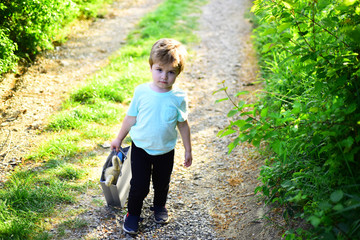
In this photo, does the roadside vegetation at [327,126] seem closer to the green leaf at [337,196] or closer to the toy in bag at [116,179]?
the green leaf at [337,196]

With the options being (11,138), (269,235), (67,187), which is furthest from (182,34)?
(269,235)

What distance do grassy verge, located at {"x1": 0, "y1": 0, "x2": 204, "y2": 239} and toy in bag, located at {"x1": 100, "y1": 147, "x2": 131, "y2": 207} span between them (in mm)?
341

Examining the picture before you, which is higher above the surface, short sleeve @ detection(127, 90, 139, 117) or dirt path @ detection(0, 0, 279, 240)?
short sleeve @ detection(127, 90, 139, 117)

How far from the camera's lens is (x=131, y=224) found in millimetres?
2867

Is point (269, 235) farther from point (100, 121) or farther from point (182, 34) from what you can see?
point (182, 34)

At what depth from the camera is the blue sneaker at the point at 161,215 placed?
3033 mm

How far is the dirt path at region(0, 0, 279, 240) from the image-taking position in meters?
2.98

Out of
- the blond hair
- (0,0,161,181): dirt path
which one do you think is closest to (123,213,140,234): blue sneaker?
the blond hair

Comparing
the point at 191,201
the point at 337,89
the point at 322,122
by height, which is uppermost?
the point at 337,89

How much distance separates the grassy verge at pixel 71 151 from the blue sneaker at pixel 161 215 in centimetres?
63

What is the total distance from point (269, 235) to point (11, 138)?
3057 millimetres

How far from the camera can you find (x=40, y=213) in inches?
114

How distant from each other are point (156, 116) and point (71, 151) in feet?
5.27

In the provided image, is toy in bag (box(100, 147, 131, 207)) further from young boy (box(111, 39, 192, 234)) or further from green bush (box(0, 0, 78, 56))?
green bush (box(0, 0, 78, 56))
